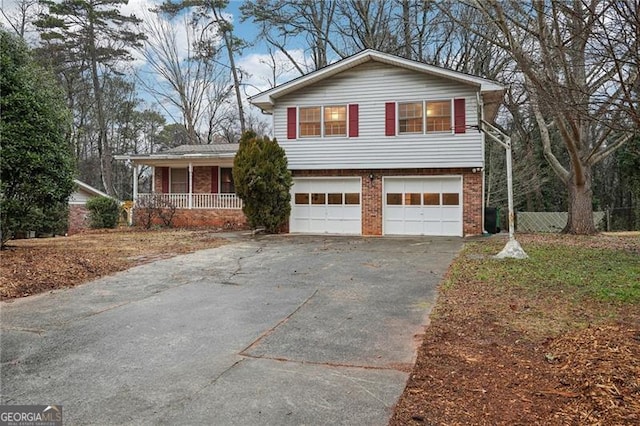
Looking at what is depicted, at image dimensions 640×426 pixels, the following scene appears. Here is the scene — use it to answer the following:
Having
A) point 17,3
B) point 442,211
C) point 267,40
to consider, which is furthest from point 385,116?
point 17,3

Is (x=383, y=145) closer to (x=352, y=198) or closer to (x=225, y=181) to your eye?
(x=352, y=198)

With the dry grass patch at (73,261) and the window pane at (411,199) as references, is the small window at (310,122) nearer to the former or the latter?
the window pane at (411,199)

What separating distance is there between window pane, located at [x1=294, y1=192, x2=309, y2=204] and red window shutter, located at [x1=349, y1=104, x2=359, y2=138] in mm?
2801

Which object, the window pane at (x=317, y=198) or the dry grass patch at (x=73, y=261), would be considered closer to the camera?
the dry grass patch at (x=73, y=261)

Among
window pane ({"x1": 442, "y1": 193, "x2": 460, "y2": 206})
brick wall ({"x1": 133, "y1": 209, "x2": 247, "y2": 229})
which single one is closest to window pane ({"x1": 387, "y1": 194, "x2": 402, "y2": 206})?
window pane ({"x1": 442, "y1": 193, "x2": 460, "y2": 206})

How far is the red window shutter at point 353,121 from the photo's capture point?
572 inches

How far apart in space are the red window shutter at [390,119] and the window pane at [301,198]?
3.71m

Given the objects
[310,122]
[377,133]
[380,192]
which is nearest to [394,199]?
[380,192]

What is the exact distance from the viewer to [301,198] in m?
15.4

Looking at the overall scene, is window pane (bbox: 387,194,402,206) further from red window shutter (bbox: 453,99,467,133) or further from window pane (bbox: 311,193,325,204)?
red window shutter (bbox: 453,99,467,133)

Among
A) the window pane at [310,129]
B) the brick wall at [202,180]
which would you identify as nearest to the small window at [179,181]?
the brick wall at [202,180]

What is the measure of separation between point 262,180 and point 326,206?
2780mm

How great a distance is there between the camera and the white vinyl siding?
13555 mm

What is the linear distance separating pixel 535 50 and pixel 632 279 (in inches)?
292
